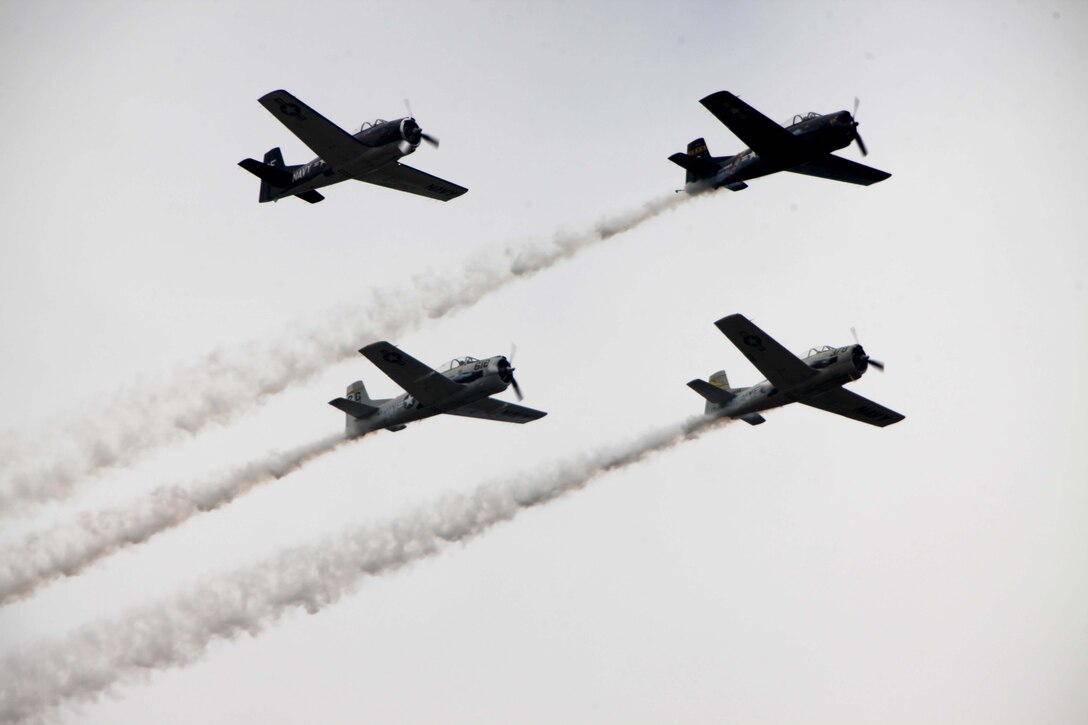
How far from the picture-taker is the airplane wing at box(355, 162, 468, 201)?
7106 cm

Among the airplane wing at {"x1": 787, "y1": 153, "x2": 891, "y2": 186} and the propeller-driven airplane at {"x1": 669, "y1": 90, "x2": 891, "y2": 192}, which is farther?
the airplane wing at {"x1": 787, "y1": 153, "x2": 891, "y2": 186}

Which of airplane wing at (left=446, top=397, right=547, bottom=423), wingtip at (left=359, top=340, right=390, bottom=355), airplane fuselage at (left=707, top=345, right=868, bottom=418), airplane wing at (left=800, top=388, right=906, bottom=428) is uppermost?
wingtip at (left=359, top=340, right=390, bottom=355)

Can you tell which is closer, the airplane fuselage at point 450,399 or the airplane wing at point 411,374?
the airplane wing at point 411,374

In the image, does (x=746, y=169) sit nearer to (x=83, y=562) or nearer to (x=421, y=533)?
(x=421, y=533)

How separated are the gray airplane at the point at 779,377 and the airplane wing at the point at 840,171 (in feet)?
21.7

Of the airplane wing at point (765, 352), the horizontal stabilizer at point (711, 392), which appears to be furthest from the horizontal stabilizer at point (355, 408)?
the airplane wing at point (765, 352)

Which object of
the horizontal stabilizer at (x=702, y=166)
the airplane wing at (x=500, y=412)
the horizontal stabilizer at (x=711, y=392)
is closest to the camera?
the horizontal stabilizer at (x=711, y=392)

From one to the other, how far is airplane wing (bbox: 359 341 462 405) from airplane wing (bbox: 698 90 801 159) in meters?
13.0

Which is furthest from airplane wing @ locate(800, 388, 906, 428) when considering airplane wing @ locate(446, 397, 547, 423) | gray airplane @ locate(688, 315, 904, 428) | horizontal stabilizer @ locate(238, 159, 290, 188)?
horizontal stabilizer @ locate(238, 159, 290, 188)

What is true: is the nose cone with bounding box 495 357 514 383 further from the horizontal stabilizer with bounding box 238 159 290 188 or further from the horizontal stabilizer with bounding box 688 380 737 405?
the horizontal stabilizer with bounding box 238 159 290 188

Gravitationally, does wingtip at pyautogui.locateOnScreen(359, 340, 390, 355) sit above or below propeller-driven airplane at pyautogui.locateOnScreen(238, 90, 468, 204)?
Result: below

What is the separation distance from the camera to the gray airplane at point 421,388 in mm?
69188

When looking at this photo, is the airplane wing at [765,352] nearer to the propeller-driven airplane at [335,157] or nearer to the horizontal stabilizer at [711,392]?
the horizontal stabilizer at [711,392]

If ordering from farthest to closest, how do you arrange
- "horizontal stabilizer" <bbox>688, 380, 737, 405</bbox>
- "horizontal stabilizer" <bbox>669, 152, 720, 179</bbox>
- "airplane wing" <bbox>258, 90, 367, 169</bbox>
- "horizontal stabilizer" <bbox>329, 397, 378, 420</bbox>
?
"horizontal stabilizer" <bbox>669, 152, 720, 179</bbox> → "horizontal stabilizer" <bbox>329, 397, 378, 420</bbox> → "horizontal stabilizer" <bbox>688, 380, 737, 405</bbox> → "airplane wing" <bbox>258, 90, 367, 169</bbox>
